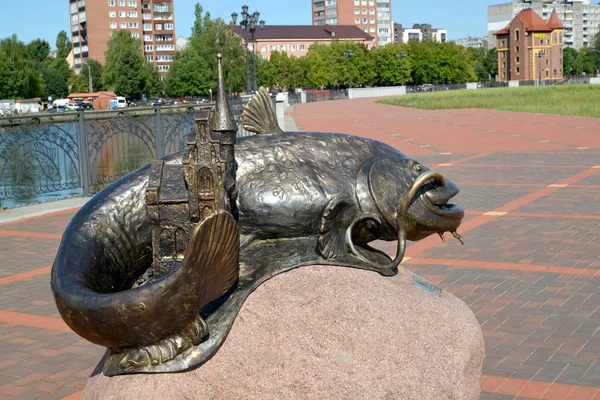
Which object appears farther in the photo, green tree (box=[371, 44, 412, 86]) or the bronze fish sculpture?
green tree (box=[371, 44, 412, 86])

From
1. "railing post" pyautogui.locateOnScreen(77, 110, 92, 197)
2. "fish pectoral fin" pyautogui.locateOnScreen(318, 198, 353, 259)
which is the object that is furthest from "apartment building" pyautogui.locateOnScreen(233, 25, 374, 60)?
"fish pectoral fin" pyautogui.locateOnScreen(318, 198, 353, 259)

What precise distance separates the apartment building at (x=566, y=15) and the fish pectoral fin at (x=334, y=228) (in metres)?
151

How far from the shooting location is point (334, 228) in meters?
2.92

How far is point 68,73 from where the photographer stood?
107312 mm

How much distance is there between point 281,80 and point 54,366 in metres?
85.9

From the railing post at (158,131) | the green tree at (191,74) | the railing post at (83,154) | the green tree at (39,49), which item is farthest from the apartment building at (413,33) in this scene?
the railing post at (83,154)

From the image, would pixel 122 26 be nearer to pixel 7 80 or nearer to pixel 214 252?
pixel 7 80

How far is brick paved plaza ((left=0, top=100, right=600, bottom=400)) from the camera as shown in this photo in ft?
14.8

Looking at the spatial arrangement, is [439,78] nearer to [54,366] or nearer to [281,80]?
[281,80]

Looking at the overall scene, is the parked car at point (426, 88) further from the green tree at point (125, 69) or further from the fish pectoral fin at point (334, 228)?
the fish pectoral fin at point (334, 228)

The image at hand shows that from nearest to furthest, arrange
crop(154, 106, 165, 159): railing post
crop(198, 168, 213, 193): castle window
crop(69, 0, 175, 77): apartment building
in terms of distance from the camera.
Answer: crop(198, 168, 213, 193): castle window, crop(154, 106, 165, 159): railing post, crop(69, 0, 175, 77): apartment building

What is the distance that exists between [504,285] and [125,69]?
77250 mm

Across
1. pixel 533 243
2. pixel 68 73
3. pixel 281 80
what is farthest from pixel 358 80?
pixel 533 243

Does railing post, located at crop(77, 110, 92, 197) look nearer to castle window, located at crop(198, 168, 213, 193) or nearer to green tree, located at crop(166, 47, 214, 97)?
castle window, located at crop(198, 168, 213, 193)
